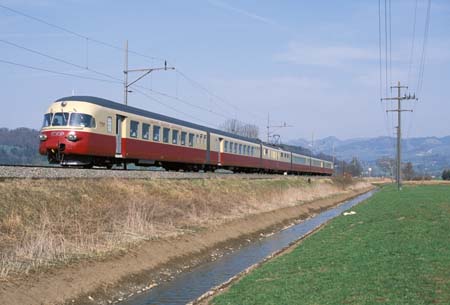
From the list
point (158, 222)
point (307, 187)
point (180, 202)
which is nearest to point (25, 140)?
point (180, 202)

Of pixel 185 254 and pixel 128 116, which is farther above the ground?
pixel 128 116

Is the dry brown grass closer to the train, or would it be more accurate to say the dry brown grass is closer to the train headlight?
the train

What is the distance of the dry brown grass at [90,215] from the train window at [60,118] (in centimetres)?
368

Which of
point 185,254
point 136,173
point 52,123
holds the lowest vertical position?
point 185,254

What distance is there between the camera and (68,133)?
24516mm

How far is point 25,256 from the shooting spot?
13.5m

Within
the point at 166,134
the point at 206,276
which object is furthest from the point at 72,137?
the point at 206,276

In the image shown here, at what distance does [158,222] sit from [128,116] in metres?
8.04

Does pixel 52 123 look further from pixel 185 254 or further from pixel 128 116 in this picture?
pixel 185 254

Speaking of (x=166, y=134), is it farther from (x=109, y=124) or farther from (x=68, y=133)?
(x=68, y=133)

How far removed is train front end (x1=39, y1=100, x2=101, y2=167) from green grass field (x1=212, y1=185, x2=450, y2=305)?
10928mm

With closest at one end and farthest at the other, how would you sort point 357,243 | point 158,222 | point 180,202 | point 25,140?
point 357,243
point 158,222
point 180,202
point 25,140

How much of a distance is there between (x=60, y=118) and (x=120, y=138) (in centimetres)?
352

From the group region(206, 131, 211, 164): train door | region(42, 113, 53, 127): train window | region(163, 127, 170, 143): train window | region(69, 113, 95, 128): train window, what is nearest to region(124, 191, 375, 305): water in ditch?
region(69, 113, 95, 128): train window
